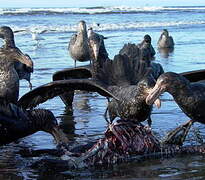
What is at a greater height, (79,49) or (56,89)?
(56,89)

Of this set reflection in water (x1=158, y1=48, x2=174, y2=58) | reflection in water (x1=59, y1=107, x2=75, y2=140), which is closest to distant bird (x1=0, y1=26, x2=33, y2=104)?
reflection in water (x1=59, y1=107, x2=75, y2=140)

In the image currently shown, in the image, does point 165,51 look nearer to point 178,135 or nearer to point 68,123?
point 68,123

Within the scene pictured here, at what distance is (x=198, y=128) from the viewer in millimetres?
8461

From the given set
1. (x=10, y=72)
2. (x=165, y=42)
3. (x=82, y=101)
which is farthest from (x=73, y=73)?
(x=165, y=42)

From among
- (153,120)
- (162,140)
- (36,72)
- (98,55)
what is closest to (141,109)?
(162,140)

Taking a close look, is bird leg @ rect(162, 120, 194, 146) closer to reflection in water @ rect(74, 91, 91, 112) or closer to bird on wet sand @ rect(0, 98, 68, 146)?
bird on wet sand @ rect(0, 98, 68, 146)

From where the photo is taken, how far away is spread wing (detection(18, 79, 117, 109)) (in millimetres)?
7652

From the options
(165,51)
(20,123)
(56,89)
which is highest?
(56,89)

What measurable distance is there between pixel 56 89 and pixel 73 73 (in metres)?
2.27

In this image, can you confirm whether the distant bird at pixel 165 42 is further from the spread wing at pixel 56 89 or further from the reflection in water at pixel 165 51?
the spread wing at pixel 56 89

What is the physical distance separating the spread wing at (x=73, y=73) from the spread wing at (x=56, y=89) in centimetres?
192

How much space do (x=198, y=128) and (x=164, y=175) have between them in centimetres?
245

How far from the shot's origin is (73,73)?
10.1 m

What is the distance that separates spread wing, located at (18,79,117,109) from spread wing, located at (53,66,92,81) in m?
1.92
